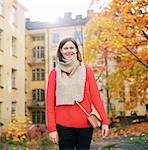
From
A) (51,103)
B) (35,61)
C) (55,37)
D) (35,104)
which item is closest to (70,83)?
(51,103)

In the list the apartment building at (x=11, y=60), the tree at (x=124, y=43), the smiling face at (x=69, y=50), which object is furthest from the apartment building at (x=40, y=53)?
the smiling face at (x=69, y=50)

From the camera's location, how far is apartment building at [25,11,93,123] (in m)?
40.3

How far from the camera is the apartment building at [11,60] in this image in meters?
24.2

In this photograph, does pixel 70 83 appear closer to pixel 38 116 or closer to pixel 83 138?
pixel 83 138

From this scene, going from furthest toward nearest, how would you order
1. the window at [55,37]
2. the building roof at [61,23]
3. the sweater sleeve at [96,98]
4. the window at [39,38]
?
1. the window at [39,38]
2. the window at [55,37]
3. the building roof at [61,23]
4. the sweater sleeve at [96,98]

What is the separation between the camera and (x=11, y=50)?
26.0 m

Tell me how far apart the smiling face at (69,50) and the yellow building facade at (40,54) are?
35824 millimetres

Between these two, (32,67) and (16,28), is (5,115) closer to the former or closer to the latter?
(16,28)

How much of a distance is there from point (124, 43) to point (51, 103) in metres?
11.6

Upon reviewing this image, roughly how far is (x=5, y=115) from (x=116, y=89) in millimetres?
8549

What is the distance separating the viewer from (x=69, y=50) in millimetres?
3738

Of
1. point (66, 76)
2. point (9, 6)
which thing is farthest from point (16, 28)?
point (66, 76)

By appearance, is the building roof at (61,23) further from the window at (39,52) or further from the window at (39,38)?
the window at (39,52)

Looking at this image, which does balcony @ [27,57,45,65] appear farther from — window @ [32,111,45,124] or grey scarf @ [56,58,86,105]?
grey scarf @ [56,58,86,105]
